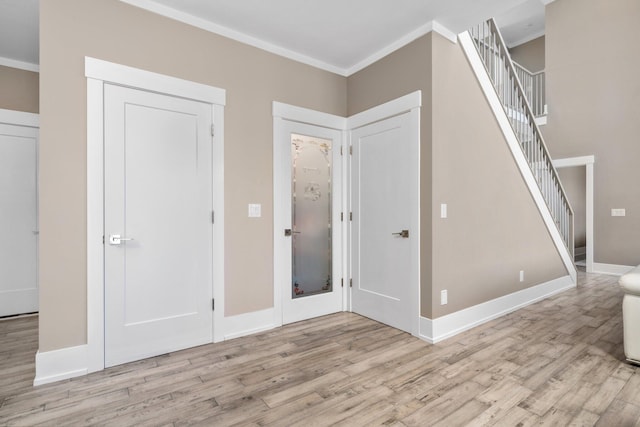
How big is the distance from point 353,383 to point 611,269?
6.20 metres

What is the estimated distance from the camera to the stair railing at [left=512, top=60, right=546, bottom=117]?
6.91 meters

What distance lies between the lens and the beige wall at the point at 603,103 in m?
5.50

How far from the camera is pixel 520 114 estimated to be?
4.03 m

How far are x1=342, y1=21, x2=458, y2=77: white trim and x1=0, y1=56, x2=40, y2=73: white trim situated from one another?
3682 millimetres

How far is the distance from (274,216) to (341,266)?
3.44 ft

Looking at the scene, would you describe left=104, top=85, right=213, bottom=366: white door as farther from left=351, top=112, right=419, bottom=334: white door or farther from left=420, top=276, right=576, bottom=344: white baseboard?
left=420, top=276, right=576, bottom=344: white baseboard

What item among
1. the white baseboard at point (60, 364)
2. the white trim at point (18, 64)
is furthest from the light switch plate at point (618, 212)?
the white trim at point (18, 64)

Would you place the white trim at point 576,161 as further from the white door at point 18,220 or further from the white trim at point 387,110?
the white door at point 18,220

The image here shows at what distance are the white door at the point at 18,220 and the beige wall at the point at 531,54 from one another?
10.4m

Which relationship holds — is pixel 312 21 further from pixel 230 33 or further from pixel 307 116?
pixel 307 116

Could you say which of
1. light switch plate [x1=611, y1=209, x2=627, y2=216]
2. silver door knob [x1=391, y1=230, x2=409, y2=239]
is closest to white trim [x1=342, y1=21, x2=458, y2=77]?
silver door knob [x1=391, y1=230, x2=409, y2=239]

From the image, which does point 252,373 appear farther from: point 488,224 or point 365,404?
point 488,224

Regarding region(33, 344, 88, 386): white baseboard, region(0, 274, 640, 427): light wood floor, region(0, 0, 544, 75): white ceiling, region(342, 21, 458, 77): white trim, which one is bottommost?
region(0, 274, 640, 427): light wood floor

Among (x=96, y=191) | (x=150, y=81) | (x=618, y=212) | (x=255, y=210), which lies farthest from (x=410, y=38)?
(x=618, y=212)
